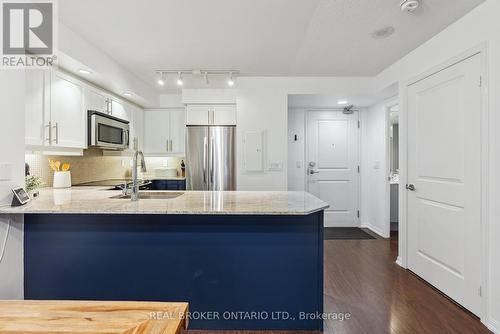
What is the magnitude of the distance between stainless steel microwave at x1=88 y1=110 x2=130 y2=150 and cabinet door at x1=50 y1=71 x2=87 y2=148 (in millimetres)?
86

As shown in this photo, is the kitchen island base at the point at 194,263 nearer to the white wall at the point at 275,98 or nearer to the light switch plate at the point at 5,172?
the light switch plate at the point at 5,172

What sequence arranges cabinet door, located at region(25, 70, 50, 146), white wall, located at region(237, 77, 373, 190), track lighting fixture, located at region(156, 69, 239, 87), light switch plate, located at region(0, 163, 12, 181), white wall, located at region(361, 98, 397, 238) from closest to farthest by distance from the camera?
light switch plate, located at region(0, 163, 12, 181) → cabinet door, located at region(25, 70, 50, 146) → track lighting fixture, located at region(156, 69, 239, 87) → white wall, located at region(237, 77, 373, 190) → white wall, located at region(361, 98, 397, 238)

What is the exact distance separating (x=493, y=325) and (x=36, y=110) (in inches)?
155

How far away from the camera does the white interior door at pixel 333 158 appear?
455cm

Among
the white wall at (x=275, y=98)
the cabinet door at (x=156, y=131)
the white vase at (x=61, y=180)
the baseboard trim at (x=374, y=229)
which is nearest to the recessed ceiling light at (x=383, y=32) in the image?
the white wall at (x=275, y=98)

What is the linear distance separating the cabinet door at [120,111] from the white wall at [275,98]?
1.70m

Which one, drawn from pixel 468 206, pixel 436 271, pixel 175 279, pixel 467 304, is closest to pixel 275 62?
pixel 468 206

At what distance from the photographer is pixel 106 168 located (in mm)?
3811

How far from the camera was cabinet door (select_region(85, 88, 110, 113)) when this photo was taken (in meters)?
2.88


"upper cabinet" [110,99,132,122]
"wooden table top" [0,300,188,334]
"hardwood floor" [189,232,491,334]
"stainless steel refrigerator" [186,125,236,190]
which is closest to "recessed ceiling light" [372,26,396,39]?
"stainless steel refrigerator" [186,125,236,190]

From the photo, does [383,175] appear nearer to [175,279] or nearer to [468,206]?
[468,206]

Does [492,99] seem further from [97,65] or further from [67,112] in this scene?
[67,112]

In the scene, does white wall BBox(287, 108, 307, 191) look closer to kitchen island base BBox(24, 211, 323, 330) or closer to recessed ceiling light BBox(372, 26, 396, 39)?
recessed ceiling light BBox(372, 26, 396, 39)

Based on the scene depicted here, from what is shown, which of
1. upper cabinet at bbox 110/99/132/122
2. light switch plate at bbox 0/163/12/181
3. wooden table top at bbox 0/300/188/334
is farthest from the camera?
upper cabinet at bbox 110/99/132/122
